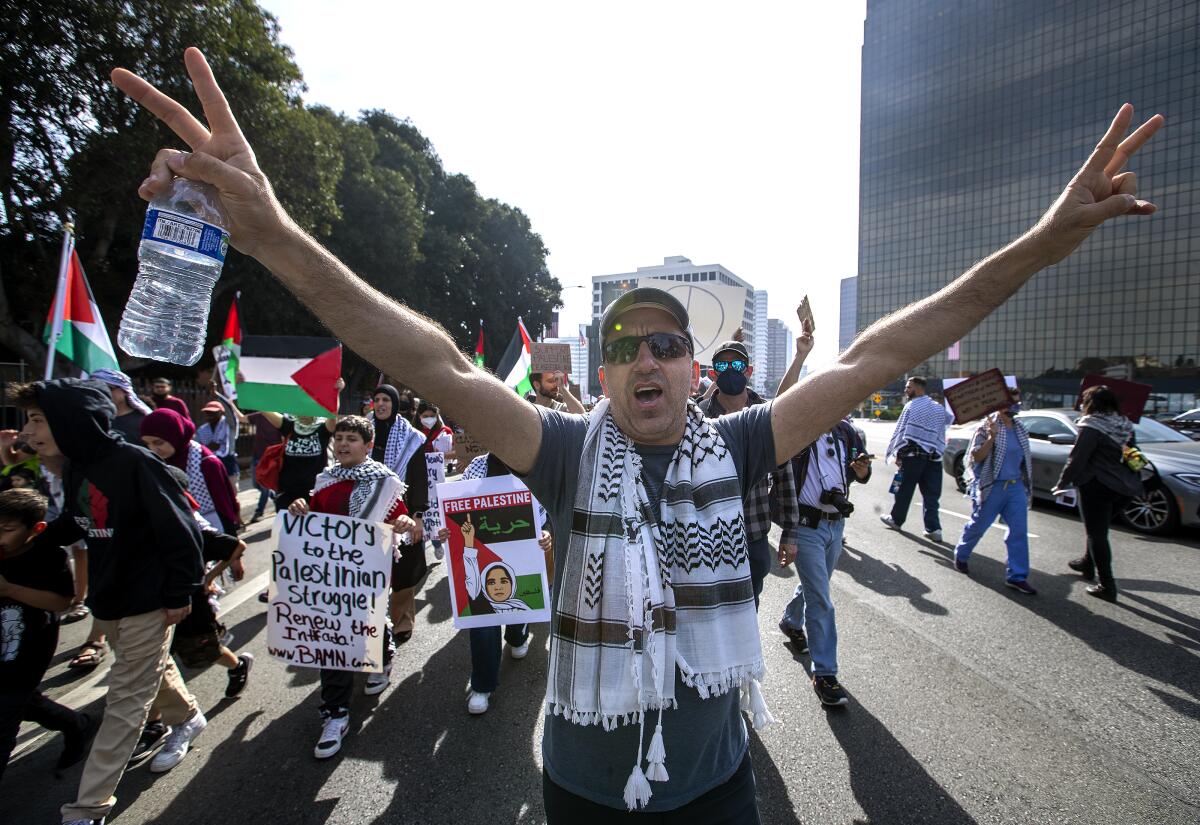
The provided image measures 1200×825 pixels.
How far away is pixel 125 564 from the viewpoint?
2725mm

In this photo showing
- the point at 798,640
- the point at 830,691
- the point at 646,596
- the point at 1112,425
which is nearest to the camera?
the point at 646,596

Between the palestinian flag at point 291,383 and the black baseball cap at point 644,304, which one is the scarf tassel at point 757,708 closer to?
the black baseball cap at point 644,304

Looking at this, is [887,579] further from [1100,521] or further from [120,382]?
[120,382]

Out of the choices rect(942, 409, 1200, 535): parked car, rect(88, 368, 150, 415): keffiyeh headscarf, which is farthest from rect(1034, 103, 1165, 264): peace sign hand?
rect(88, 368, 150, 415): keffiyeh headscarf

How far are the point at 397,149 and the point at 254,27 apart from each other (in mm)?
13490

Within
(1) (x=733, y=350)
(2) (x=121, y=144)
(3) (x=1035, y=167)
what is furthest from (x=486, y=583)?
(3) (x=1035, y=167)

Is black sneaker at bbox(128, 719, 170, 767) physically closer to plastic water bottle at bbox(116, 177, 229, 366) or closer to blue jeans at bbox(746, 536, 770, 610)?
plastic water bottle at bbox(116, 177, 229, 366)

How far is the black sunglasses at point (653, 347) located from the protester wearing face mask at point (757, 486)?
1358mm

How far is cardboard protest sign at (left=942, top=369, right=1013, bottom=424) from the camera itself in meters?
5.74

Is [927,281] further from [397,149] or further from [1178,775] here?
[1178,775]

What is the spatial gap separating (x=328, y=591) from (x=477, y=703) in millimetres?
1167

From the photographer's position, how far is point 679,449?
1.65 metres

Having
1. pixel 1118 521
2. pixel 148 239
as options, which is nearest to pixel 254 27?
pixel 148 239

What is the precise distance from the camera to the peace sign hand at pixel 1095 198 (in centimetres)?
149
